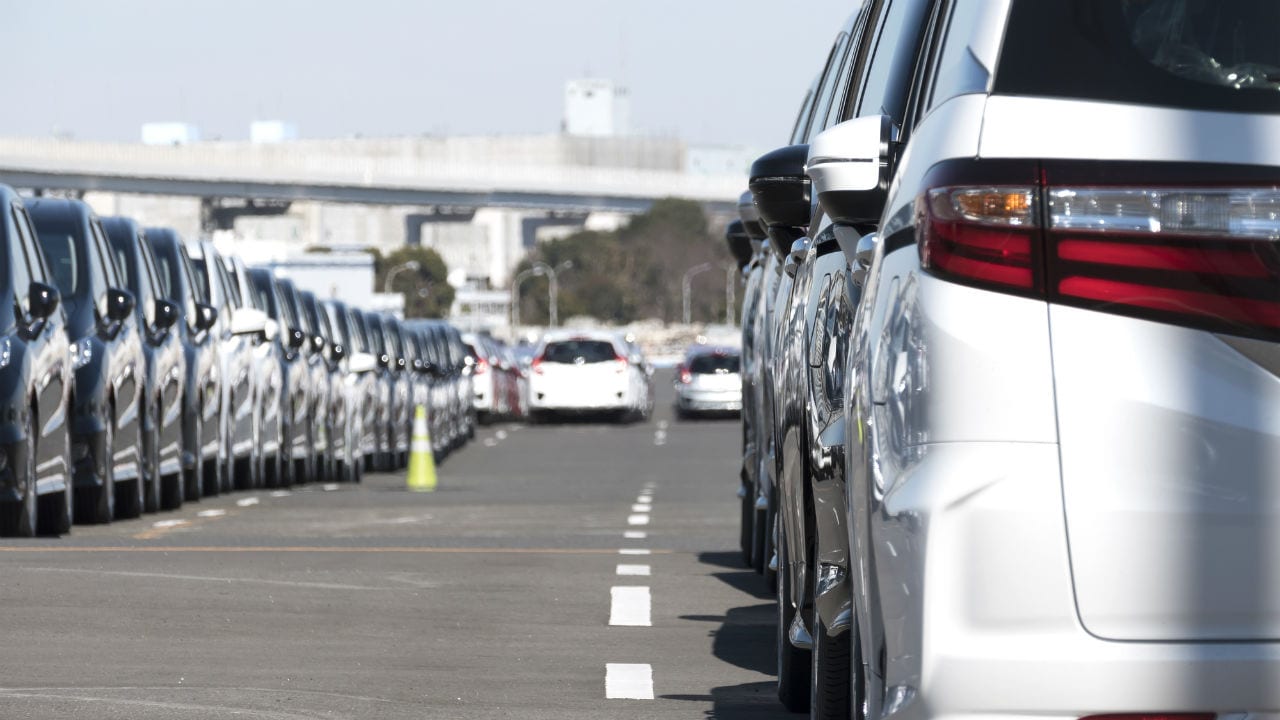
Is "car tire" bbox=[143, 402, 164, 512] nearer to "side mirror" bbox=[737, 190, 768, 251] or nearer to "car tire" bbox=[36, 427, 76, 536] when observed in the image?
"car tire" bbox=[36, 427, 76, 536]

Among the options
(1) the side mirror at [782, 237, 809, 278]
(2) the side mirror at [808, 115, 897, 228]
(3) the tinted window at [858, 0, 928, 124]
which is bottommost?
(1) the side mirror at [782, 237, 809, 278]

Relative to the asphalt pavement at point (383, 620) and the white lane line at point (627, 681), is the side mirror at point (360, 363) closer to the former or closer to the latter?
the asphalt pavement at point (383, 620)

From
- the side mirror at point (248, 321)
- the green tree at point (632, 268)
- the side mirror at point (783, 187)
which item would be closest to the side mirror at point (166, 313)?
the side mirror at point (248, 321)

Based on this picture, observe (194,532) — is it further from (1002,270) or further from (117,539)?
(1002,270)

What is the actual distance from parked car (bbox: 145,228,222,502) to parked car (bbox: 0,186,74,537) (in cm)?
334

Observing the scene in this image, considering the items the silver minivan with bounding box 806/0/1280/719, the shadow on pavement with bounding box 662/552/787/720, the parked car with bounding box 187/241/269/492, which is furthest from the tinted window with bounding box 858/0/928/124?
the parked car with bounding box 187/241/269/492

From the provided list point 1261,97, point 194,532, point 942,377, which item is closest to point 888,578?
point 942,377

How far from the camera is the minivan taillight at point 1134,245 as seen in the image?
→ 371 centimetres

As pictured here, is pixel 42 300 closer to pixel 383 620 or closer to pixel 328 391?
pixel 383 620

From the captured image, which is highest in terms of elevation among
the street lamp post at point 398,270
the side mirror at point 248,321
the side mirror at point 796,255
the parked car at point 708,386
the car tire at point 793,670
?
the street lamp post at point 398,270

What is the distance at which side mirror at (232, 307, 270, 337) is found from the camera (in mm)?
18719

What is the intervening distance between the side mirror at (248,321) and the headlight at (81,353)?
15.7 feet

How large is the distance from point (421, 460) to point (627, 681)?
15174 millimetres

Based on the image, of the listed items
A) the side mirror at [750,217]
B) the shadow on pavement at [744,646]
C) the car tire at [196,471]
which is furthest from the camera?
the car tire at [196,471]
